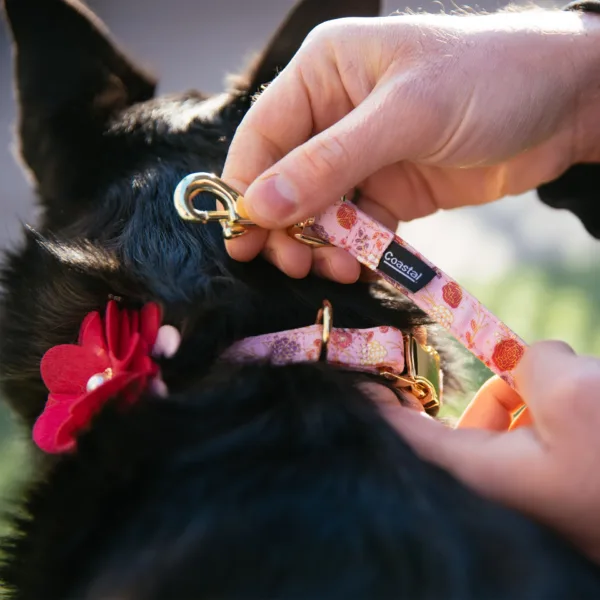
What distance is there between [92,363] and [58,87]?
1.96 ft

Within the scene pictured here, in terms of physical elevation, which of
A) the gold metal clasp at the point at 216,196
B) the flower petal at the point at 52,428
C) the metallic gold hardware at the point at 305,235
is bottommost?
the flower petal at the point at 52,428

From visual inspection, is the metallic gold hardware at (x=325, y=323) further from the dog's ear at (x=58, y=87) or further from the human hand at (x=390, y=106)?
the dog's ear at (x=58, y=87)

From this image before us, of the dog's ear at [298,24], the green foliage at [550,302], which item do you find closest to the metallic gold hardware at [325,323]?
the dog's ear at [298,24]

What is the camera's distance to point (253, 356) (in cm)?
88

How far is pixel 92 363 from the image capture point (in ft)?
2.93

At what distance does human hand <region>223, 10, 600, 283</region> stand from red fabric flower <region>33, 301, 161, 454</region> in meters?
0.17

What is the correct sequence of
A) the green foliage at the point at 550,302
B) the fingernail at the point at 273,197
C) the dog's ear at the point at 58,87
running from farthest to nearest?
1. the green foliage at the point at 550,302
2. the dog's ear at the point at 58,87
3. the fingernail at the point at 273,197

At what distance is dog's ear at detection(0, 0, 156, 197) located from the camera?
1179 millimetres

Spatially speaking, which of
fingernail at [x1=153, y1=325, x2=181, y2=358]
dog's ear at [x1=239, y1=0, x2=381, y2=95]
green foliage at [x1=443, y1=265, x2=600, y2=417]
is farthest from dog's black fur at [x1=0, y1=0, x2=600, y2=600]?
green foliage at [x1=443, y1=265, x2=600, y2=417]

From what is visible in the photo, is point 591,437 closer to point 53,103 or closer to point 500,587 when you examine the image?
point 500,587

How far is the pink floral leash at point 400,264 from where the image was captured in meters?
0.92

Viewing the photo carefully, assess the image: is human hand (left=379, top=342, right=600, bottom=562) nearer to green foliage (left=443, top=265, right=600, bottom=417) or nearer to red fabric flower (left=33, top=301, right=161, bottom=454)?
red fabric flower (left=33, top=301, right=161, bottom=454)

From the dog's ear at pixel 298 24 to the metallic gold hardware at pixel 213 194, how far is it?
39 cm

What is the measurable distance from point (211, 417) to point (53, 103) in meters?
0.74
